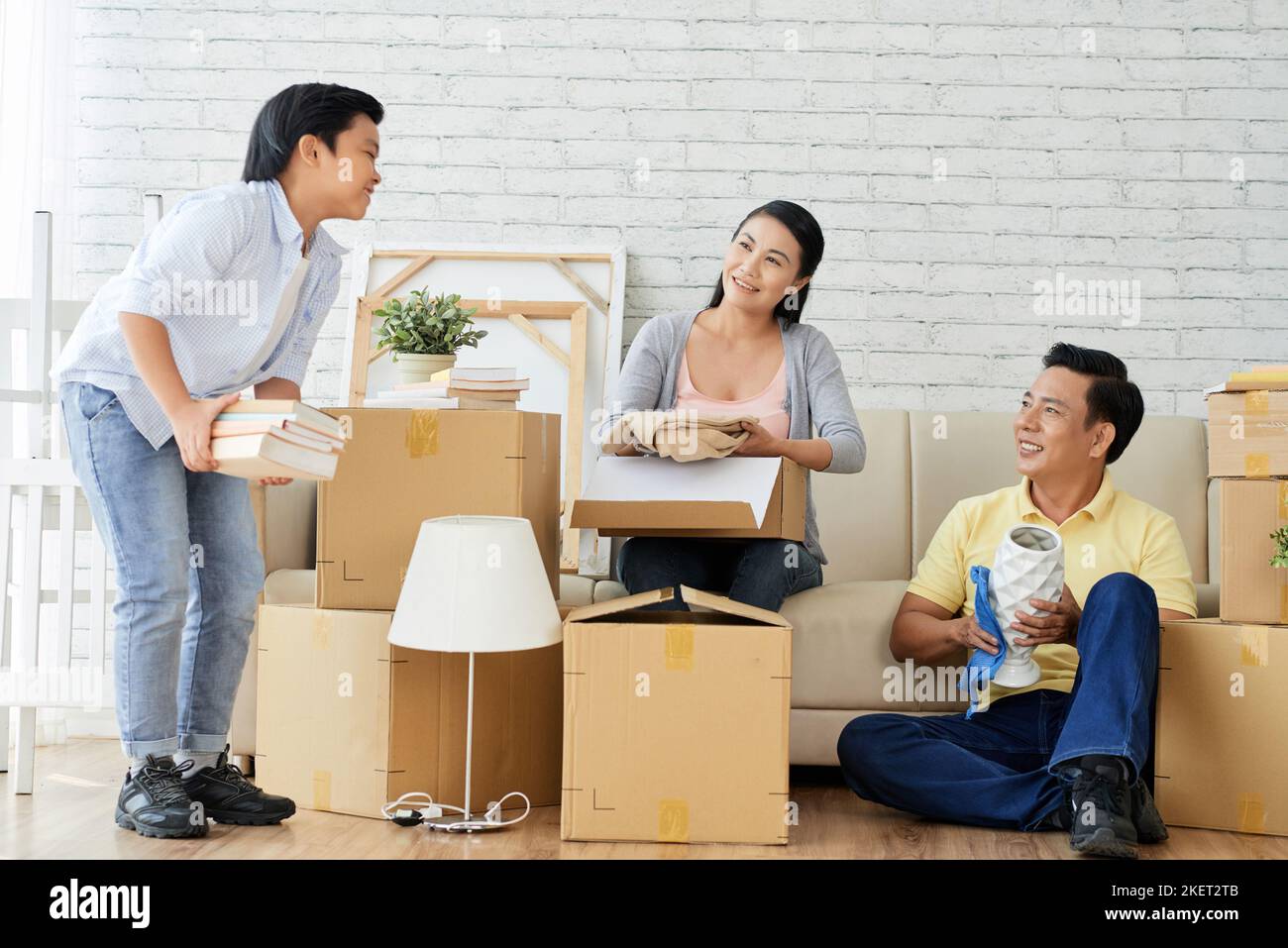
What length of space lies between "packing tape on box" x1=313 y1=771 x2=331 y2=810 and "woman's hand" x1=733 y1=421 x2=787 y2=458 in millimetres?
908

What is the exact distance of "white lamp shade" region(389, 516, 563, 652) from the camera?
1994 mm

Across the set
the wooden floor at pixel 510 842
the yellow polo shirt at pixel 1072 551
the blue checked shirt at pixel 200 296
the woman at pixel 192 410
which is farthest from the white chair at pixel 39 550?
the yellow polo shirt at pixel 1072 551

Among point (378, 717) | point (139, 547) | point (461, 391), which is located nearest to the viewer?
point (139, 547)

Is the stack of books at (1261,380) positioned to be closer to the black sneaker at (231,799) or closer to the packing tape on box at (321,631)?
the packing tape on box at (321,631)

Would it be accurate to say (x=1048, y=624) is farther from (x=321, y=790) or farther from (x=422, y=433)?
(x=321, y=790)

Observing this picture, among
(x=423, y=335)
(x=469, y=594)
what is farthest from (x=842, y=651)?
(x=423, y=335)

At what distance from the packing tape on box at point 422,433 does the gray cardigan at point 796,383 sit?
0.39 m

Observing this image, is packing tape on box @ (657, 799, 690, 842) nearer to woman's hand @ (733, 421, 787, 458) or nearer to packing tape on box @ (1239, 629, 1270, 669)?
woman's hand @ (733, 421, 787, 458)

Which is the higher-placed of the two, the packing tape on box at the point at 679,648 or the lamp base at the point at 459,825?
the packing tape on box at the point at 679,648

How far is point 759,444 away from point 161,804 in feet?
3.75

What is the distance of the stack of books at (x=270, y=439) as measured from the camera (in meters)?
1.79

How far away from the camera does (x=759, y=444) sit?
7.46 ft
